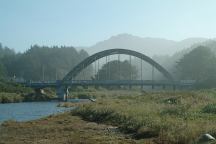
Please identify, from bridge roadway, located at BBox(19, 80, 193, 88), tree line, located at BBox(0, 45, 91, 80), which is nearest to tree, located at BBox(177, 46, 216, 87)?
bridge roadway, located at BBox(19, 80, 193, 88)

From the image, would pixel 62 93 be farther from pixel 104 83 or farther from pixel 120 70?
pixel 120 70

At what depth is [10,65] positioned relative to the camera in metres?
183

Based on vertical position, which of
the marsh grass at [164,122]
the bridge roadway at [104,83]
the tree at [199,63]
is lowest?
the marsh grass at [164,122]

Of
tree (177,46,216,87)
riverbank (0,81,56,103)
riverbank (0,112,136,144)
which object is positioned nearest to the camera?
riverbank (0,112,136,144)

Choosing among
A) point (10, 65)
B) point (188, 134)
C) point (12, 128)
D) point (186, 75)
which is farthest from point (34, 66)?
point (188, 134)

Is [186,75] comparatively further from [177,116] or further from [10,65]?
[177,116]

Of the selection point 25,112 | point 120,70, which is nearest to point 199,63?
point 120,70

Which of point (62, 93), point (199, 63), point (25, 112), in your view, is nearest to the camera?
point (25, 112)

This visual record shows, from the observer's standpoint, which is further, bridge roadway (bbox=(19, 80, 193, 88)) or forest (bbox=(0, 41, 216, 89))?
forest (bbox=(0, 41, 216, 89))

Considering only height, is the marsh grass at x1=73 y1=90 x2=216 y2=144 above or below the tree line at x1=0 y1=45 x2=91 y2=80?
below

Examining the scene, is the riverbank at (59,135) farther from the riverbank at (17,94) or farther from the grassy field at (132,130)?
the riverbank at (17,94)

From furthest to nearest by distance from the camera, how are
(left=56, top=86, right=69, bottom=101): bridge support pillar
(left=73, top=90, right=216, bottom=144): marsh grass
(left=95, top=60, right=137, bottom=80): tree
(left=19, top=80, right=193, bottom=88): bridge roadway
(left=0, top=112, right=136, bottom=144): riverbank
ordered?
(left=95, top=60, right=137, bottom=80): tree → (left=19, top=80, right=193, bottom=88): bridge roadway → (left=56, top=86, right=69, bottom=101): bridge support pillar → (left=0, top=112, right=136, bottom=144): riverbank → (left=73, top=90, right=216, bottom=144): marsh grass

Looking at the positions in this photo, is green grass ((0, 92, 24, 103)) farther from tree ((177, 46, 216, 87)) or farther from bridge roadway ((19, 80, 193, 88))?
tree ((177, 46, 216, 87))

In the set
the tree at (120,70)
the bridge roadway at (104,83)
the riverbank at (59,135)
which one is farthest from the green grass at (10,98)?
the tree at (120,70)
